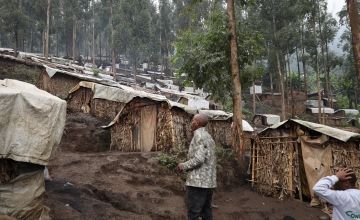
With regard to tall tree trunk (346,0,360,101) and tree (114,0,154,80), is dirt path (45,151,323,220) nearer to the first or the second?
tall tree trunk (346,0,360,101)

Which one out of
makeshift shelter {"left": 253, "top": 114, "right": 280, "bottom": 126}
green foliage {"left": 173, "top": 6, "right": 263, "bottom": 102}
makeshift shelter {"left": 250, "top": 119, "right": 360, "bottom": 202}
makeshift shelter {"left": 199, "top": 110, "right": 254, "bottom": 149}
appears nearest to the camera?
makeshift shelter {"left": 250, "top": 119, "right": 360, "bottom": 202}

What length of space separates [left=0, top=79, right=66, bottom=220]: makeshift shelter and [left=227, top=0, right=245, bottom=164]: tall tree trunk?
7.70 metres

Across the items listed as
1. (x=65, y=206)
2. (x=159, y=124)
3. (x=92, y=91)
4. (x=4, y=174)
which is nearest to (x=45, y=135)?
(x=4, y=174)

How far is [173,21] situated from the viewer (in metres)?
50.6

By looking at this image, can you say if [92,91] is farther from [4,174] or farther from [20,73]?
[4,174]

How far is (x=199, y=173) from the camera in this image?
482 cm

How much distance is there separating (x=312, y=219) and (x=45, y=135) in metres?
6.56

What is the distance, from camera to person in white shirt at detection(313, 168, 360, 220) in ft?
10.2

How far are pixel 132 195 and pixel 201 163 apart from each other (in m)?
4.06

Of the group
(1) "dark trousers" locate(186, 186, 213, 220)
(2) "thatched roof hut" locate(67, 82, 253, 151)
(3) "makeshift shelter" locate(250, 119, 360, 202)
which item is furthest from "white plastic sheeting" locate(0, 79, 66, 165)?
(2) "thatched roof hut" locate(67, 82, 253, 151)

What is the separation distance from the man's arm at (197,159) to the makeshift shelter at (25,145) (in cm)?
180

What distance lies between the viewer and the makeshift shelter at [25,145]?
4582 mm

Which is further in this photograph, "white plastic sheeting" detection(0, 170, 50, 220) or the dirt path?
the dirt path

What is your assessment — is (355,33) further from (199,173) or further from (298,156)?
(199,173)
